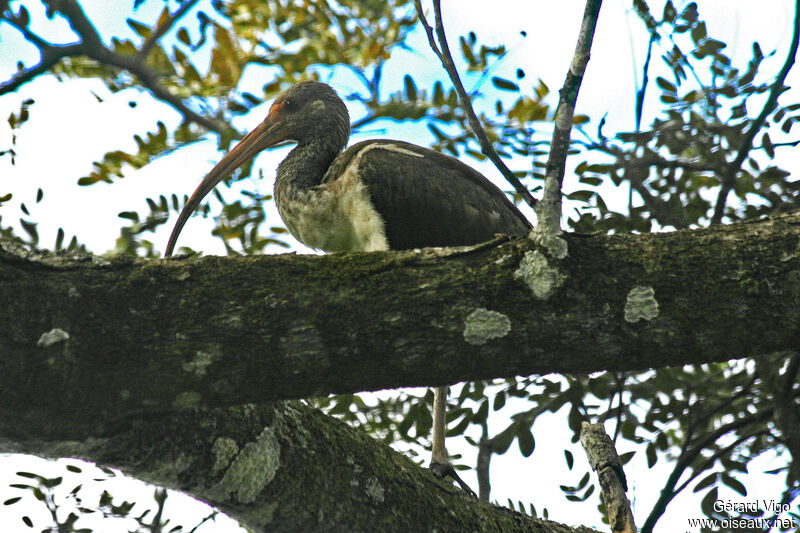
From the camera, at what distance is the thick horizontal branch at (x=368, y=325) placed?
2.50m

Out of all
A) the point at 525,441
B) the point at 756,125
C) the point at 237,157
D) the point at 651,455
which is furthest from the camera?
the point at 237,157

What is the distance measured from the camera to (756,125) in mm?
4453

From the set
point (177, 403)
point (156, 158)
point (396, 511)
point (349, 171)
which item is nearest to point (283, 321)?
point (177, 403)

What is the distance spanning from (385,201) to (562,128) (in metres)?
2.27

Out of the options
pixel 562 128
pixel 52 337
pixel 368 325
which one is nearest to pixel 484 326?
pixel 368 325

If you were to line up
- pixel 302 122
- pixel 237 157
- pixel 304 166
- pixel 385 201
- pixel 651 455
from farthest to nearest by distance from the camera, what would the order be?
pixel 302 122, pixel 237 157, pixel 304 166, pixel 385 201, pixel 651 455

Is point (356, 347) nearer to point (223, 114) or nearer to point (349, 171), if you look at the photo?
point (349, 171)

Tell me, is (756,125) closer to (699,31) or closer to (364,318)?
(699,31)

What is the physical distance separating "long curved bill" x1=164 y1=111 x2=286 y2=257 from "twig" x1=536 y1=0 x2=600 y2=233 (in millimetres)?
2860

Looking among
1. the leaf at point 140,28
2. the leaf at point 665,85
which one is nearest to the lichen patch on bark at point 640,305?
the leaf at point 665,85

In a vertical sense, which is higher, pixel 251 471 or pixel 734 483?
pixel 734 483

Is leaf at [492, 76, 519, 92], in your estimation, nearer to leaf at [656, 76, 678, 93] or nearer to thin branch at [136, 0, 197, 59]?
leaf at [656, 76, 678, 93]

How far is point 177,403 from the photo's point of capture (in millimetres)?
2580

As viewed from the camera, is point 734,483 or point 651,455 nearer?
point 734,483
